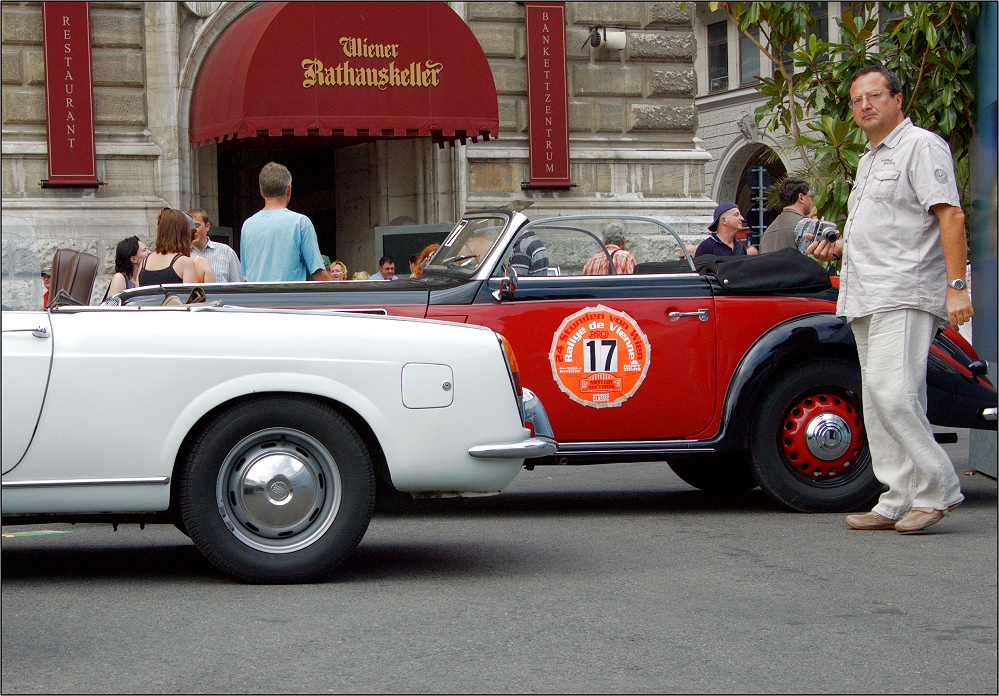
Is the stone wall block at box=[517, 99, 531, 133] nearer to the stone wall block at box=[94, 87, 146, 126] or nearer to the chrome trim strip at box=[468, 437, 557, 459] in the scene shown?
the stone wall block at box=[94, 87, 146, 126]

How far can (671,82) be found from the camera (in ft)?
55.1

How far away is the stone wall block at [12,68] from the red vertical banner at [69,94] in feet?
0.98

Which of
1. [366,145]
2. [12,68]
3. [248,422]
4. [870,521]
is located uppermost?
[12,68]

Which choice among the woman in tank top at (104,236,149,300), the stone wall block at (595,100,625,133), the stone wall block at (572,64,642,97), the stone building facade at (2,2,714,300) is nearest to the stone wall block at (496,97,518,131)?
the stone building facade at (2,2,714,300)

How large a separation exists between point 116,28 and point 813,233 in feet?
32.9

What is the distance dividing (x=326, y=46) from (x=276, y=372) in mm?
9632

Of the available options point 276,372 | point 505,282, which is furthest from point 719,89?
point 276,372

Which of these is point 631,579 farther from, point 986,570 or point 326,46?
point 326,46

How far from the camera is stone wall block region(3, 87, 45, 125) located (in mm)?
14625

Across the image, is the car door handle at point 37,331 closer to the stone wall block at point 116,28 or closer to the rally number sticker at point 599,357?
the rally number sticker at point 599,357

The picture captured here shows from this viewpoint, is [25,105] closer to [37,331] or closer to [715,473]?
[715,473]

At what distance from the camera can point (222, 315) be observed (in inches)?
204

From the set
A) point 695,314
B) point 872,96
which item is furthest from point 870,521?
point 872,96

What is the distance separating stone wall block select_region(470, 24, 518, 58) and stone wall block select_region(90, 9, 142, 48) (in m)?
3.89
